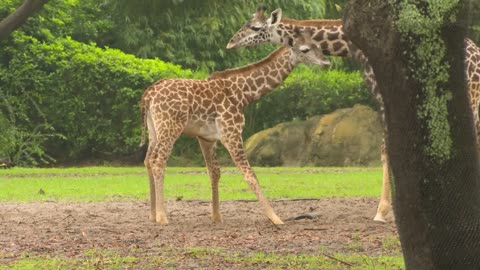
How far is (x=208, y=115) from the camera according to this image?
11.8m

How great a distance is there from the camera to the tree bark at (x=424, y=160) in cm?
560

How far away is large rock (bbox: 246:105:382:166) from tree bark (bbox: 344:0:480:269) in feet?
55.0

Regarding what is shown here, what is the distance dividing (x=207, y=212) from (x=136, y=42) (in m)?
14.6

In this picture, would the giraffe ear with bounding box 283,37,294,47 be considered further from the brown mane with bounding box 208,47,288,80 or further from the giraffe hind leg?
the giraffe hind leg

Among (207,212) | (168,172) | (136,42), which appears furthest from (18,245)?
(136,42)

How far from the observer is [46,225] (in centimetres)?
1162

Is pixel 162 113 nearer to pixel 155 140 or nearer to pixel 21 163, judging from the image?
pixel 155 140

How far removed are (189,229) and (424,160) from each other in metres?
5.68

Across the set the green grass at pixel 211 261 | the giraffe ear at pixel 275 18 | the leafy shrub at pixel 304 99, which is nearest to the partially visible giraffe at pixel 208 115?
the giraffe ear at pixel 275 18

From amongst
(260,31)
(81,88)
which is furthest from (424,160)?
(81,88)

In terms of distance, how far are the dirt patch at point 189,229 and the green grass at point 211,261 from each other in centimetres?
28

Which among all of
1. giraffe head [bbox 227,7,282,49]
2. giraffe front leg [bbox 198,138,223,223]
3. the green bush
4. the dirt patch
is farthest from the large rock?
giraffe front leg [bbox 198,138,223,223]

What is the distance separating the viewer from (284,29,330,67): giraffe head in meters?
12.0

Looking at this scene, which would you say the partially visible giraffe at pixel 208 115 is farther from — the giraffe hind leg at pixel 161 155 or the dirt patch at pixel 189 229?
the dirt patch at pixel 189 229
